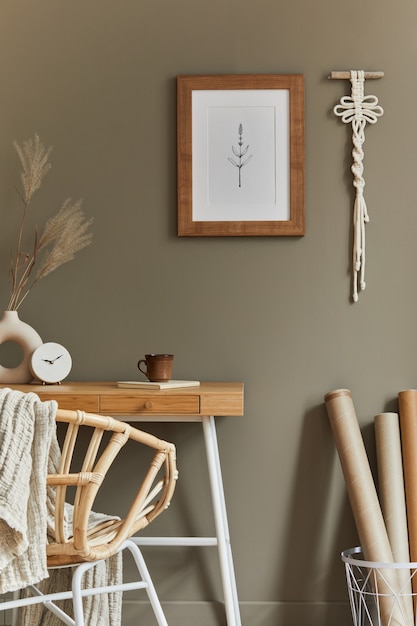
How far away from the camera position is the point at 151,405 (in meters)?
2.02

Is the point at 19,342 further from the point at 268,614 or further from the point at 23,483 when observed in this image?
the point at 268,614

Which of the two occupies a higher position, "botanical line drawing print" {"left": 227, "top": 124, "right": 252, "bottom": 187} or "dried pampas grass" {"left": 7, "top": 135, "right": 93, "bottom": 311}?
"botanical line drawing print" {"left": 227, "top": 124, "right": 252, "bottom": 187}

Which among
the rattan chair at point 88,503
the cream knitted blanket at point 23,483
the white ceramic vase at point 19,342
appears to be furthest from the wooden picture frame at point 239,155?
the cream knitted blanket at point 23,483

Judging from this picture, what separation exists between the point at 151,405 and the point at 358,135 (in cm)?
114

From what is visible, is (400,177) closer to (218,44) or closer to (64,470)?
(218,44)

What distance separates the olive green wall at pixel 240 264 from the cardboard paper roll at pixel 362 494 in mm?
114

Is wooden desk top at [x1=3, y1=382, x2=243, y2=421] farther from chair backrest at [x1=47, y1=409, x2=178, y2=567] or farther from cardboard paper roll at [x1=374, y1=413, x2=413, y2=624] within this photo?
cardboard paper roll at [x1=374, y1=413, x2=413, y2=624]

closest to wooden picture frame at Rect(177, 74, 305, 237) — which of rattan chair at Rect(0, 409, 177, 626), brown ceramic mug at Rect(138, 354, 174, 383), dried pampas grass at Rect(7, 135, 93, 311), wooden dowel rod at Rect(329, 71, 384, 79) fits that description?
wooden dowel rod at Rect(329, 71, 384, 79)

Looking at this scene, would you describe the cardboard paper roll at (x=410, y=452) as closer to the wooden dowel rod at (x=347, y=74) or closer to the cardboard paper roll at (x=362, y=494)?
the cardboard paper roll at (x=362, y=494)

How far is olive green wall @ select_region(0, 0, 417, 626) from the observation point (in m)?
2.43

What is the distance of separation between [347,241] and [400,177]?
10.8 inches

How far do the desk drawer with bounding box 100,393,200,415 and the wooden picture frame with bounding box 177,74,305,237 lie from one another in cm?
65

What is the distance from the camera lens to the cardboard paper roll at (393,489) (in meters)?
2.21

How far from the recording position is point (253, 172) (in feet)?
8.02
